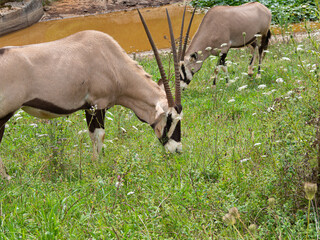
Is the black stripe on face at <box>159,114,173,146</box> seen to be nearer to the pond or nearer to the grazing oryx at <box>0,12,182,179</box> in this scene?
the grazing oryx at <box>0,12,182,179</box>

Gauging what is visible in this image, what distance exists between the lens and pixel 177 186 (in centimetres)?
371

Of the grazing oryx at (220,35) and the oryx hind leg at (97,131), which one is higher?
the oryx hind leg at (97,131)

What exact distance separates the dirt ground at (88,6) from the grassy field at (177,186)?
16.4m

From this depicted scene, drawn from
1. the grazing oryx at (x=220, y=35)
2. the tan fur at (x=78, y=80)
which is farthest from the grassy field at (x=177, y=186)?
the grazing oryx at (x=220, y=35)

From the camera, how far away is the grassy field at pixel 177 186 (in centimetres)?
291

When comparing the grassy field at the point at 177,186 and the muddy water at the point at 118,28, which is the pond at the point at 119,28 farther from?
the grassy field at the point at 177,186

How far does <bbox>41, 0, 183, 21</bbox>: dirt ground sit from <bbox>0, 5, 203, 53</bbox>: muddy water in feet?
2.21

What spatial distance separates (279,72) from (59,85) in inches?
184

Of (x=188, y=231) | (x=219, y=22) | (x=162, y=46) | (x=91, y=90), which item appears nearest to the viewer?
(x=188, y=231)

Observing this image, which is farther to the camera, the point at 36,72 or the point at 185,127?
the point at 185,127

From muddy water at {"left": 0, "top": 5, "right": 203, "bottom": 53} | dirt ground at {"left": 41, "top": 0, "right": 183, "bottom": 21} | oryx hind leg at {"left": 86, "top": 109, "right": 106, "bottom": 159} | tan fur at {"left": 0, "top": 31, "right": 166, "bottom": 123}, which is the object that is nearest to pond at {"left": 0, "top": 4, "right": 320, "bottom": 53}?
muddy water at {"left": 0, "top": 5, "right": 203, "bottom": 53}

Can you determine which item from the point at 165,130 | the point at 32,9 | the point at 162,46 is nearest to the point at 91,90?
the point at 165,130

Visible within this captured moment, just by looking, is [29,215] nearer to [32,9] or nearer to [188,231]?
[188,231]

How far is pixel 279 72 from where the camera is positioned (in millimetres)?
7766
